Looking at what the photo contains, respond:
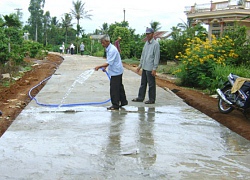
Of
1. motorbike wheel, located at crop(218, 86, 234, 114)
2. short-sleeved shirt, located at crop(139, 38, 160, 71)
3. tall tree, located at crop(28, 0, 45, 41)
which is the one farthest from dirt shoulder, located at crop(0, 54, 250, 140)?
tall tree, located at crop(28, 0, 45, 41)

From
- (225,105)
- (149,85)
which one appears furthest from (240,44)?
(149,85)

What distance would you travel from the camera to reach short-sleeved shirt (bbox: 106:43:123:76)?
25.0 feet

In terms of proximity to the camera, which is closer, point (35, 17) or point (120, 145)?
point (120, 145)

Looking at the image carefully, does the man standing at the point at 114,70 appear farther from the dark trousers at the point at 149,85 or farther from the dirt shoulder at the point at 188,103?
the dirt shoulder at the point at 188,103

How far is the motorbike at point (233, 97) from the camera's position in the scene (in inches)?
280

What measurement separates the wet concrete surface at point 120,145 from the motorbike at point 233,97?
2.04 feet

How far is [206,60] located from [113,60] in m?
5.42

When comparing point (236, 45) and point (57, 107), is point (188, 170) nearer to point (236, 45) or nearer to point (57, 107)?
point (57, 107)

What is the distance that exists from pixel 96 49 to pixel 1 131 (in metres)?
39.9

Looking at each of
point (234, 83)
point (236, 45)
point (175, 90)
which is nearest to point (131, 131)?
point (234, 83)

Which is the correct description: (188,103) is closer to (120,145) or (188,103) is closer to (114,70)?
(114,70)

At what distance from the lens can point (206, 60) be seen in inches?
476

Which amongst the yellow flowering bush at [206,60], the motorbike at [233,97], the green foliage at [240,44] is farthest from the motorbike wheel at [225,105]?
the green foliage at [240,44]

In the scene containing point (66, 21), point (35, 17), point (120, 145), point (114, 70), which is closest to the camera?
point (120, 145)
